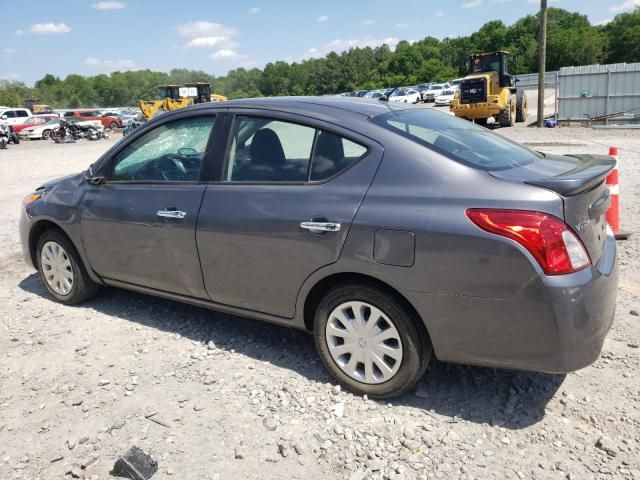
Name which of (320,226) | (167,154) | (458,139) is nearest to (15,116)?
(167,154)

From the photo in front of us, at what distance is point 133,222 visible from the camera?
13.0ft

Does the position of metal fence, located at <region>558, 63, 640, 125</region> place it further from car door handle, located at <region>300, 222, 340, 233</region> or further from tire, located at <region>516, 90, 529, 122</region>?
car door handle, located at <region>300, 222, 340, 233</region>

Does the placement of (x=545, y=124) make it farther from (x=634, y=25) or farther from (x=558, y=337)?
(x=634, y=25)

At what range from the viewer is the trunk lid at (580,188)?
2598 millimetres

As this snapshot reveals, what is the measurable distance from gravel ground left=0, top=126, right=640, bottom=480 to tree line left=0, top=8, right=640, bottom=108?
3152 inches

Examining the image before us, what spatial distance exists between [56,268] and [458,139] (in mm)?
3572

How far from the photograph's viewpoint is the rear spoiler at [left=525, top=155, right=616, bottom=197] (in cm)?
259

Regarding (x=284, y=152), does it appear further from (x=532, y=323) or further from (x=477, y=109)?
(x=477, y=109)

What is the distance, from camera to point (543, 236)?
8.20 ft

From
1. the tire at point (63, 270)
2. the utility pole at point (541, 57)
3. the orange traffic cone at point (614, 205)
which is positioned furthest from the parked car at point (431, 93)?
the tire at point (63, 270)

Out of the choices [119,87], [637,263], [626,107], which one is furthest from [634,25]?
[119,87]

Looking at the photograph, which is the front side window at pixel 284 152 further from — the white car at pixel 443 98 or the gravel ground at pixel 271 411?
the white car at pixel 443 98

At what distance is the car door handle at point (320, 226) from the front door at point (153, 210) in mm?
911

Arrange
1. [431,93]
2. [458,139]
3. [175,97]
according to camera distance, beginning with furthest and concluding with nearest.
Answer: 1. [431,93]
2. [175,97]
3. [458,139]
